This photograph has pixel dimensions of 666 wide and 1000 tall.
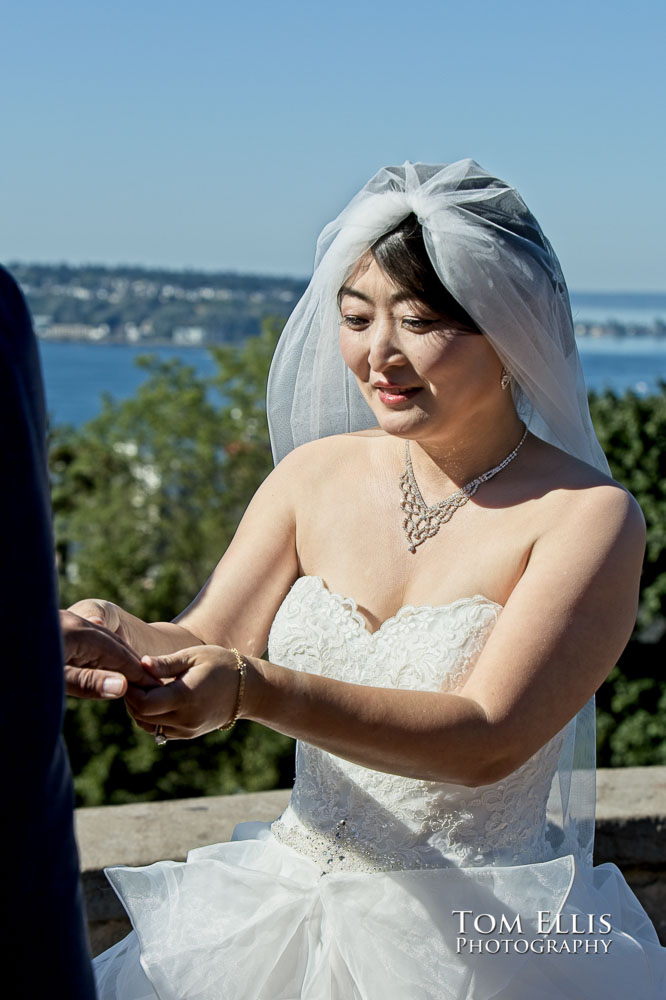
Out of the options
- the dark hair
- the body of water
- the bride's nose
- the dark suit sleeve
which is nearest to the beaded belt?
the bride's nose

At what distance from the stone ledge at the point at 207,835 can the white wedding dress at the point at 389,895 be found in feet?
2.32

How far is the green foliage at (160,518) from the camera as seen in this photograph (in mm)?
7047

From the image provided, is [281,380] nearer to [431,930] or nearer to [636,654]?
[431,930]

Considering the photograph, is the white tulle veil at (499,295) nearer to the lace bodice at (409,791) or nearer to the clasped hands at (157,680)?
the lace bodice at (409,791)

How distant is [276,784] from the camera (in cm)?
757

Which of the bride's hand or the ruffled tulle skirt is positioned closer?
the bride's hand

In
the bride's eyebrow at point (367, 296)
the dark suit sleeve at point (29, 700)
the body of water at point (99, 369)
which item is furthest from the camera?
the body of water at point (99, 369)

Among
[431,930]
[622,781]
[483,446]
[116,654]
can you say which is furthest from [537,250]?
[622,781]

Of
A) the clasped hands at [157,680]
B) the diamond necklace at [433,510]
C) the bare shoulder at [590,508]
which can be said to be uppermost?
the bare shoulder at [590,508]

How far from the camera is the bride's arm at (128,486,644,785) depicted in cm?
196

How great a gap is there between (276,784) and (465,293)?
574cm

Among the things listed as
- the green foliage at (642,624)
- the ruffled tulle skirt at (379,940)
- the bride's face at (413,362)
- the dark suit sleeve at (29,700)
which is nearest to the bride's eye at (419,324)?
the bride's face at (413,362)

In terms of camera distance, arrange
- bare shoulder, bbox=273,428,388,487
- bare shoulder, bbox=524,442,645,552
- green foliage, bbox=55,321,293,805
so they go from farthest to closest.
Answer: green foliage, bbox=55,321,293,805 → bare shoulder, bbox=273,428,388,487 → bare shoulder, bbox=524,442,645,552

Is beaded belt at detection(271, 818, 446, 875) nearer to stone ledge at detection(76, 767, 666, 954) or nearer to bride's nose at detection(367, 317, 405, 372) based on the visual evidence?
stone ledge at detection(76, 767, 666, 954)
